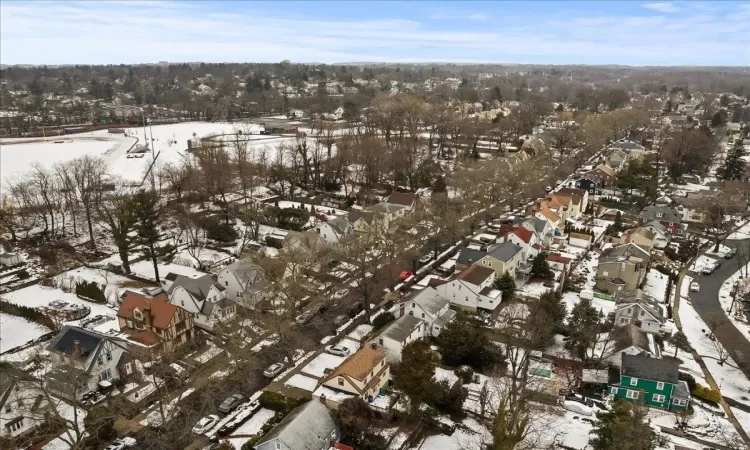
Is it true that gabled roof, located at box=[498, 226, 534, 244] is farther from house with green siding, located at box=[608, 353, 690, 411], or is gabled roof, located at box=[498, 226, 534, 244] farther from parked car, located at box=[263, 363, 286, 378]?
parked car, located at box=[263, 363, 286, 378]

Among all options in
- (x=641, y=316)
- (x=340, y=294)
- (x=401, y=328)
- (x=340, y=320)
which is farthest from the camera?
(x=340, y=294)

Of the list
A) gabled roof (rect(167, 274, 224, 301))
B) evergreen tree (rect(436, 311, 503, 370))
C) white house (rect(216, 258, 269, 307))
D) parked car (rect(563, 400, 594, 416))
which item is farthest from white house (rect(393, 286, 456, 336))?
gabled roof (rect(167, 274, 224, 301))

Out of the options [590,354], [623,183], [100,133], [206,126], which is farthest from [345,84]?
[590,354]

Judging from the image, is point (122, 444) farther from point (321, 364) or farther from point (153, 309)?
point (321, 364)

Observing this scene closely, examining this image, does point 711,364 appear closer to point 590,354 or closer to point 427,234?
point 590,354

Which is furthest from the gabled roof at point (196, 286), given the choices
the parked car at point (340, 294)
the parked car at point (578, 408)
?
the parked car at point (578, 408)

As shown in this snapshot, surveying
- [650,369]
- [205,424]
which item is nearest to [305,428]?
[205,424]

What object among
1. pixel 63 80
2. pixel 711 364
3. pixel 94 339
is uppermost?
pixel 63 80

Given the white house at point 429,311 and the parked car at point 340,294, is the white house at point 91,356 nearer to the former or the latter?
the parked car at point 340,294
